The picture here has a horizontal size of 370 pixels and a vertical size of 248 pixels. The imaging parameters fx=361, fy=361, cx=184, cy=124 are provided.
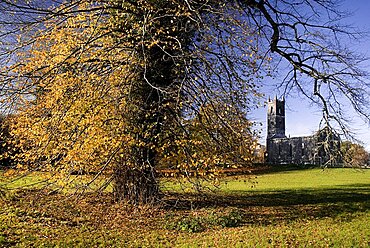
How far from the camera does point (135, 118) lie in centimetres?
939

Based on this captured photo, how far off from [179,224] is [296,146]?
54.4 m

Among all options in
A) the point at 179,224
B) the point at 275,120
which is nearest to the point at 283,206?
the point at 179,224

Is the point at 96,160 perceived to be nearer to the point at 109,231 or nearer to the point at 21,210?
the point at 109,231

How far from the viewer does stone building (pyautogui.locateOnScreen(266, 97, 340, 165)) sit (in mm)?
10547

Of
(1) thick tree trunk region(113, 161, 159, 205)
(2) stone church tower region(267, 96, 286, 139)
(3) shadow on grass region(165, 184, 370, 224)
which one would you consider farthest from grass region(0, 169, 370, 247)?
(2) stone church tower region(267, 96, 286, 139)

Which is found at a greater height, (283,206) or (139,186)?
(139,186)

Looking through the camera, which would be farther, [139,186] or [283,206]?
[283,206]

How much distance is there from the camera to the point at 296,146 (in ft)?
195

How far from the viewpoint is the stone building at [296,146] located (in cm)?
1055

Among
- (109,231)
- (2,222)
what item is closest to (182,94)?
(109,231)

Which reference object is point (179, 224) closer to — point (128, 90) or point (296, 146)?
point (128, 90)

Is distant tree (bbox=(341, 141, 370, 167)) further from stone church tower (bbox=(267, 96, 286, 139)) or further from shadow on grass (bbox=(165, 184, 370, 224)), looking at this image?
stone church tower (bbox=(267, 96, 286, 139))

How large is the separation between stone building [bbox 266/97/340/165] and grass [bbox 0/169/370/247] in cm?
169

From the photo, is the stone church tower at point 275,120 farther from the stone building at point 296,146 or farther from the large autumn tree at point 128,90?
the large autumn tree at point 128,90
